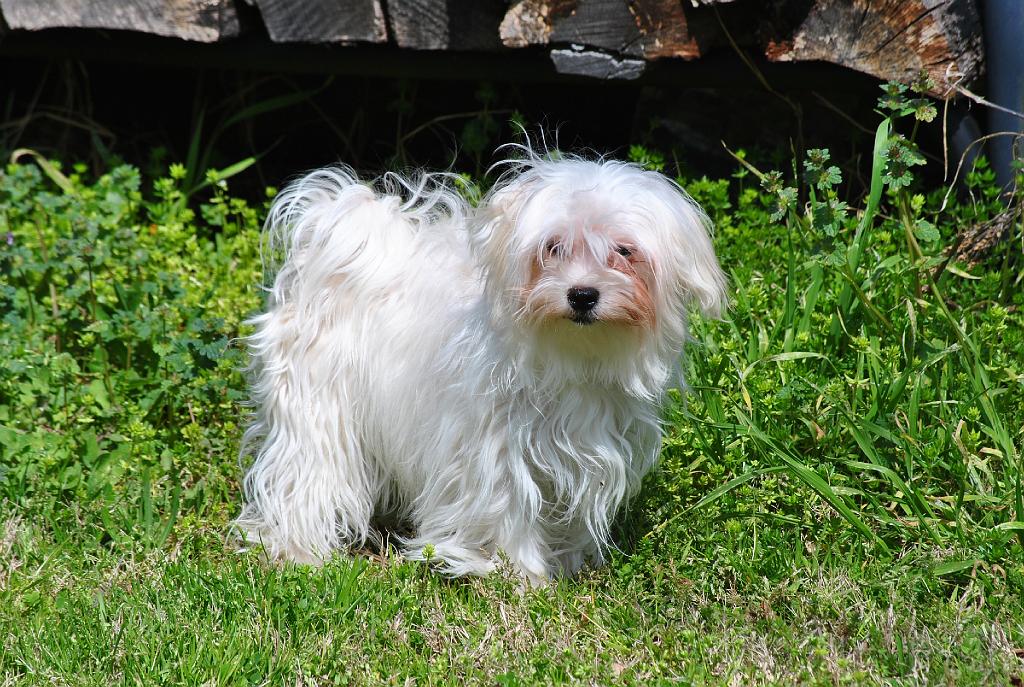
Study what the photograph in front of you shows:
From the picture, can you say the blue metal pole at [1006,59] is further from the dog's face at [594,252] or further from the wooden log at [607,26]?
the dog's face at [594,252]

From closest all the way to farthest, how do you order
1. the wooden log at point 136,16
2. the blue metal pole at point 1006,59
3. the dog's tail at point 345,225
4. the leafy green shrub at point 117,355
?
the dog's tail at point 345,225
the leafy green shrub at point 117,355
the blue metal pole at point 1006,59
the wooden log at point 136,16

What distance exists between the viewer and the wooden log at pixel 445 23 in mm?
4414

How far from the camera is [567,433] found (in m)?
3.14

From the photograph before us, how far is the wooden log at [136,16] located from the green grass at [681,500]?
800mm

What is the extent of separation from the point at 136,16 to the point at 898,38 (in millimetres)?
2910

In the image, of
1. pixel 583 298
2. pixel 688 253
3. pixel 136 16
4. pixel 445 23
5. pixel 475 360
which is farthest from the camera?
pixel 136 16

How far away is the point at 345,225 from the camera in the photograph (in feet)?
11.6

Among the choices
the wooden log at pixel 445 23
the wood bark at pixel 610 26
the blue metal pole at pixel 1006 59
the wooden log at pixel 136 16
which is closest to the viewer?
the blue metal pole at pixel 1006 59

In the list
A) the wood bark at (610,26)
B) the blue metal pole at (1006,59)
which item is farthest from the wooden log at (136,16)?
the blue metal pole at (1006,59)

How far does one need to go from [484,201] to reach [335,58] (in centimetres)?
193

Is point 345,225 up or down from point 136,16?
down

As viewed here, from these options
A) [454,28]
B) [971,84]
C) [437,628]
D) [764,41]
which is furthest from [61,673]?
[971,84]

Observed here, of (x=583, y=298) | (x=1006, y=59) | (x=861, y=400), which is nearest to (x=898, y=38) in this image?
(x=1006, y=59)

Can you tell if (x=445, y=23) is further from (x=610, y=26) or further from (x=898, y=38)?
(x=898, y=38)
